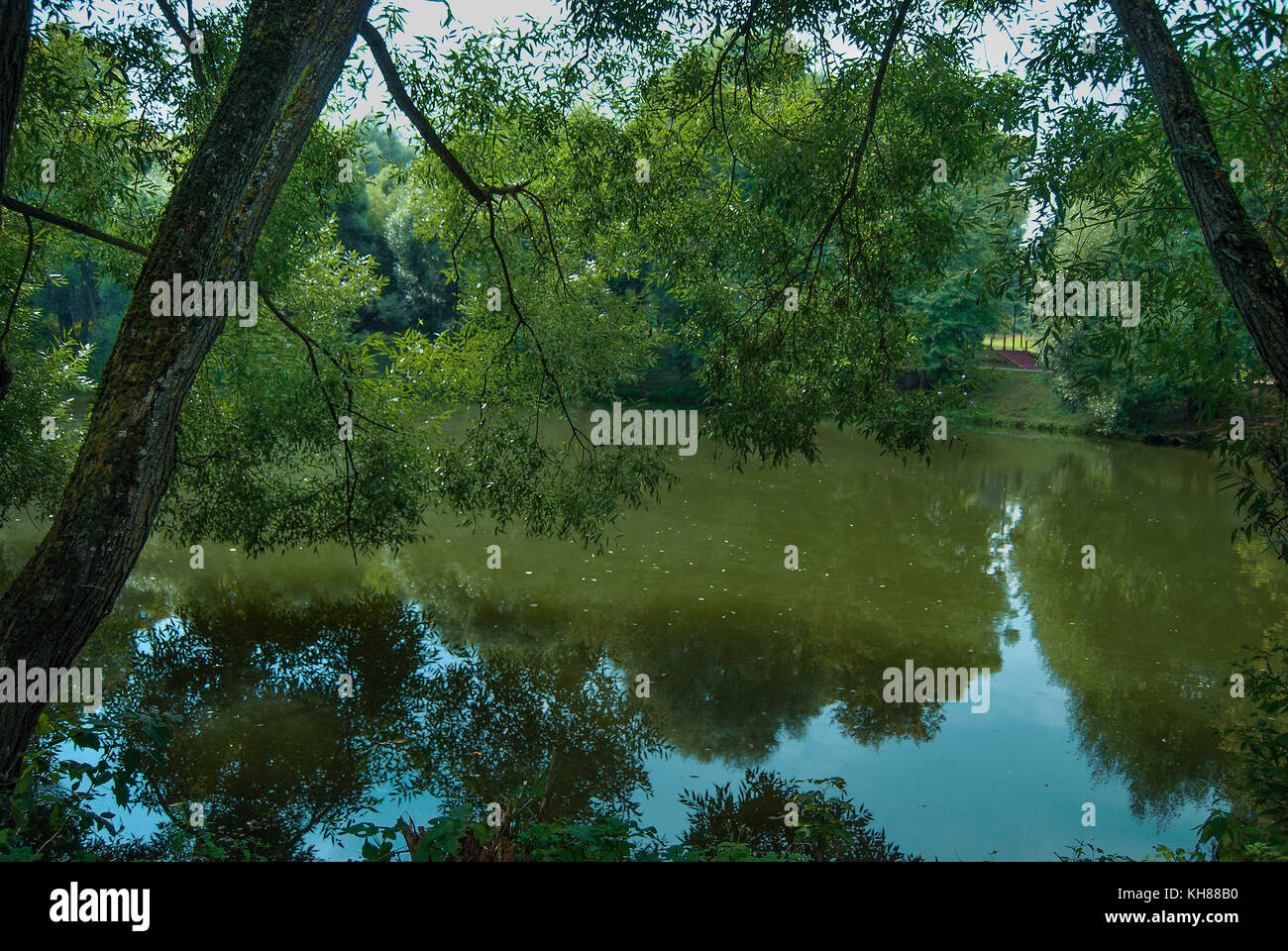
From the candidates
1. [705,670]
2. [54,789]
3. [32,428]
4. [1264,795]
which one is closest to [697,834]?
[705,670]

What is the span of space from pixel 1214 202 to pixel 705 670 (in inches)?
288

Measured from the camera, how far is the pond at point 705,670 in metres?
7.92

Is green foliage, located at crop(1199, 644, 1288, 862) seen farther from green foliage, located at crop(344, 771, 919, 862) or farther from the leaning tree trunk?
the leaning tree trunk

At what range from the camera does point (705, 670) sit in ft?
35.2

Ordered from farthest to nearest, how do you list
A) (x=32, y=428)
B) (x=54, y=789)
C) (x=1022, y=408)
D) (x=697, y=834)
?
(x=1022, y=408) < (x=32, y=428) < (x=697, y=834) < (x=54, y=789)

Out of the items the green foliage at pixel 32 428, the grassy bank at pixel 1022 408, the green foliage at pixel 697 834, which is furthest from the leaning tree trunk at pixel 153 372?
the grassy bank at pixel 1022 408

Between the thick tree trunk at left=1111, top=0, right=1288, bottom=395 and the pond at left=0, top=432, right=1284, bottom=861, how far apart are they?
453cm

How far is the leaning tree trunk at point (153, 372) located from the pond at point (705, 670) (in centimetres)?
364

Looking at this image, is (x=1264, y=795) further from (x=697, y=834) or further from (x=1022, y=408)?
(x=1022, y=408)

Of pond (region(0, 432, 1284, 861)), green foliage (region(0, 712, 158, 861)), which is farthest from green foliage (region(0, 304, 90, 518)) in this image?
green foliage (region(0, 712, 158, 861))

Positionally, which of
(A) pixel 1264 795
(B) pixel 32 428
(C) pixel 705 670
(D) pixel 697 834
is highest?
(B) pixel 32 428

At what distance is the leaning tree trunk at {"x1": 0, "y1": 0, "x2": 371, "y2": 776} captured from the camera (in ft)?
13.0

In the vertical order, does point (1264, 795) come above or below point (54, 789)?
below
